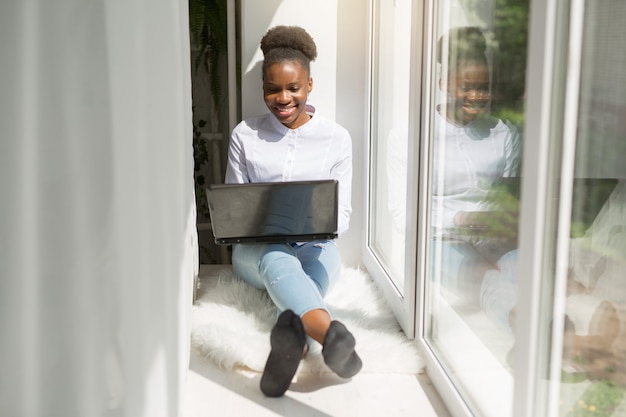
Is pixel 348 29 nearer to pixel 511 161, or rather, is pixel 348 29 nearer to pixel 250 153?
pixel 250 153

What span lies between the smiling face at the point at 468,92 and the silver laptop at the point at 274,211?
69 centimetres

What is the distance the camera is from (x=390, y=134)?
2.93 meters

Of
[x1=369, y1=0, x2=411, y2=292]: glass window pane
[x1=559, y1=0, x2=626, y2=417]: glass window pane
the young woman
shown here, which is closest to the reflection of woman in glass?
[x1=559, y1=0, x2=626, y2=417]: glass window pane

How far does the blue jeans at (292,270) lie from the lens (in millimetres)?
2465

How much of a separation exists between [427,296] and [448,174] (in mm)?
473

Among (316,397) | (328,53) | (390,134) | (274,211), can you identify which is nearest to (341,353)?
(316,397)

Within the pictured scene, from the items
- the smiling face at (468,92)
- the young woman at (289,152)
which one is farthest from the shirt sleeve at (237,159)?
the smiling face at (468,92)

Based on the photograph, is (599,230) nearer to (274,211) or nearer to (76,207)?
(76,207)

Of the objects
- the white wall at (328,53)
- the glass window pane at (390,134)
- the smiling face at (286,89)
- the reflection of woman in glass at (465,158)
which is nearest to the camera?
the reflection of woman in glass at (465,158)

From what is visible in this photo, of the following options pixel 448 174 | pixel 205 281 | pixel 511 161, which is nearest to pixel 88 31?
pixel 511 161

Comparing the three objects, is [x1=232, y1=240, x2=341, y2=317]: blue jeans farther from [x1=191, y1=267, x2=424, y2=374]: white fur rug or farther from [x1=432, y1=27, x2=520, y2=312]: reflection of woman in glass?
[x1=432, y1=27, x2=520, y2=312]: reflection of woman in glass

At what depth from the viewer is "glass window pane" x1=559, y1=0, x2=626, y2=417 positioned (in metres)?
1.14

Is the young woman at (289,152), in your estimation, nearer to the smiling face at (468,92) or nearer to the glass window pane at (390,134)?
the glass window pane at (390,134)

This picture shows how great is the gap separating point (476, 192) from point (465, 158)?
13 centimetres
